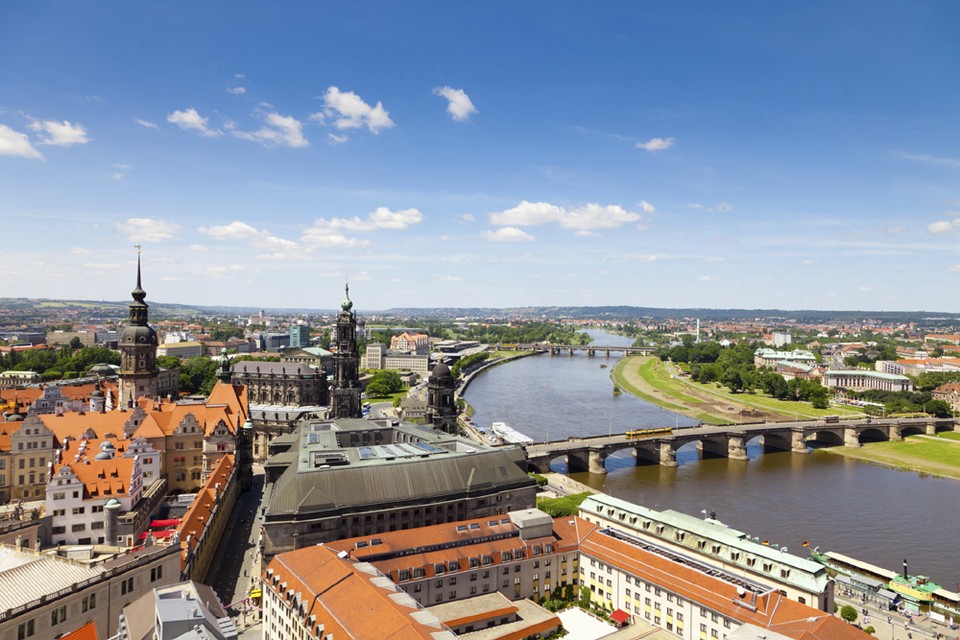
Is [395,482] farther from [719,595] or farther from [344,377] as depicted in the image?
[344,377]

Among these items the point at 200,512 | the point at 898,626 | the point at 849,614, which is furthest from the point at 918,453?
the point at 200,512

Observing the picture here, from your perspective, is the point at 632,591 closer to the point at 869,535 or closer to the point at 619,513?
the point at 619,513

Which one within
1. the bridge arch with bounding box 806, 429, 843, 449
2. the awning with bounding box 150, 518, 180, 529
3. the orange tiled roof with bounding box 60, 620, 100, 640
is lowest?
the bridge arch with bounding box 806, 429, 843, 449

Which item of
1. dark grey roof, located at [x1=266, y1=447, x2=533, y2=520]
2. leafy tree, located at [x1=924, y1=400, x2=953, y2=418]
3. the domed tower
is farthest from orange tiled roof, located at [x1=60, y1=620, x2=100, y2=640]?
leafy tree, located at [x1=924, y1=400, x2=953, y2=418]

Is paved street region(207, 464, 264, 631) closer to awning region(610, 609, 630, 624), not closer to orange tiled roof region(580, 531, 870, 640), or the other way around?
awning region(610, 609, 630, 624)

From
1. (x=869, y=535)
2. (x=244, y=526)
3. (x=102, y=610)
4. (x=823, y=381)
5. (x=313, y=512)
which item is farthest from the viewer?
(x=823, y=381)

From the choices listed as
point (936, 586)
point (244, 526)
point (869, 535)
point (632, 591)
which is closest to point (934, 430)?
point (869, 535)

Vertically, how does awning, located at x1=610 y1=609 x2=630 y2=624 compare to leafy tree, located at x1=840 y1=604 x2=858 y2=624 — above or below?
above
